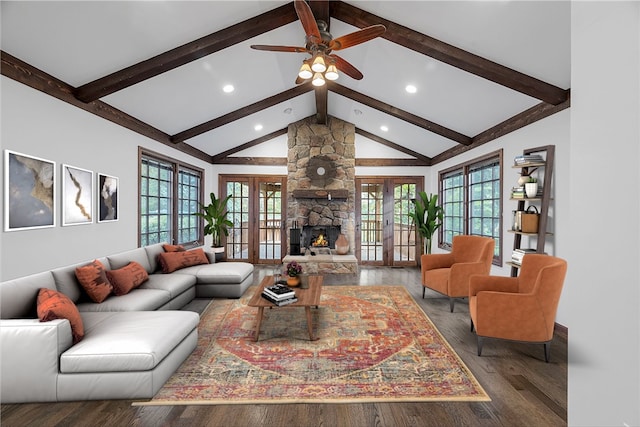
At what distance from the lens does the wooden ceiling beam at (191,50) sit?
3.31m

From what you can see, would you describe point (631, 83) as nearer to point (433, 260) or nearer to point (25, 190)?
point (25, 190)

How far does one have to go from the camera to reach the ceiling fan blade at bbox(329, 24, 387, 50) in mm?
2555

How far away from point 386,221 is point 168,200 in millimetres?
4507

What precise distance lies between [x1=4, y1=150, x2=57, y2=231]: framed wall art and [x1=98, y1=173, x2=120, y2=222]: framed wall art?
70cm

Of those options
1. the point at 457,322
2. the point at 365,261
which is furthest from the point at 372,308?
the point at 365,261

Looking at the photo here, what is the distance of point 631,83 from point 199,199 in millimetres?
7011

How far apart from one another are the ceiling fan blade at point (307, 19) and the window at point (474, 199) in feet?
10.6

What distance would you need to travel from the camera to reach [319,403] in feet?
6.83

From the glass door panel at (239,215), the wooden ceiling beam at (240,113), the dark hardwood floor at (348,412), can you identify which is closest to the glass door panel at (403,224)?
the wooden ceiling beam at (240,113)

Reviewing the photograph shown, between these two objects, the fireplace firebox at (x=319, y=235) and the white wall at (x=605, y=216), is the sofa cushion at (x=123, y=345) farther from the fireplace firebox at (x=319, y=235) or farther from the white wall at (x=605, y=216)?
the fireplace firebox at (x=319, y=235)

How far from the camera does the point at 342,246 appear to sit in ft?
21.3

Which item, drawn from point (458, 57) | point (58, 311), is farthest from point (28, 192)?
point (458, 57)

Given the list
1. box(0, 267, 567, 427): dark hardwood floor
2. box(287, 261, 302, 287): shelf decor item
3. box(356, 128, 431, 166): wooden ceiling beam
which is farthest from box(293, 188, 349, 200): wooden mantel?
box(0, 267, 567, 427): dark hardwood floor

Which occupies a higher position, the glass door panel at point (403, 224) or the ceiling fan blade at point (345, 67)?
the ceiling fan blade at point (345, 67)
